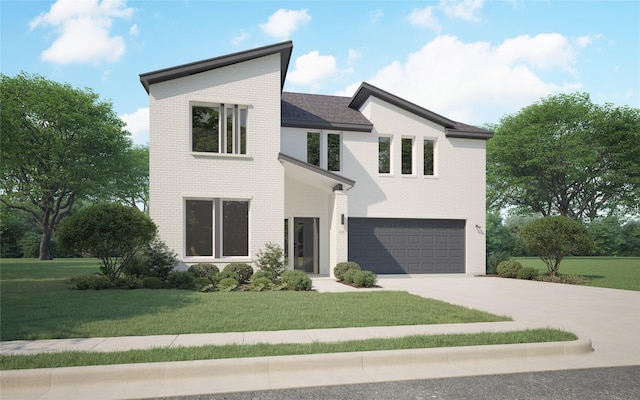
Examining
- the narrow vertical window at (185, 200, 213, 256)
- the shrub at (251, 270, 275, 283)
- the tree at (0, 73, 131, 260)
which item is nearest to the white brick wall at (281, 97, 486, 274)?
the narrow vertical window at (185, 200, 213, 256)

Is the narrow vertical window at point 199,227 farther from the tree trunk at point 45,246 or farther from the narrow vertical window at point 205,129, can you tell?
the tree trunk at point 45,246

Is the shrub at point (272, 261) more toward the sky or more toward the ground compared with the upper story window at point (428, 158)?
more toward the ground

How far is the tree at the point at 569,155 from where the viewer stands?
115ft

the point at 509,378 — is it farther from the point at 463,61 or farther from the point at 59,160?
the point at 59,160

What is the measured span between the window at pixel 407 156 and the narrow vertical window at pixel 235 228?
25.6 feet

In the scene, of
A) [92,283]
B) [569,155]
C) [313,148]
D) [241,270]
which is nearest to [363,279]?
[241,270]

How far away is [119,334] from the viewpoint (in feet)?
22.0

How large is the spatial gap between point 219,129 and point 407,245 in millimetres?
9615

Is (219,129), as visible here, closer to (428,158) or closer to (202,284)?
(202,284)

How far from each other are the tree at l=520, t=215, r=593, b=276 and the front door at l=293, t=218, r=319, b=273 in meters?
8.98

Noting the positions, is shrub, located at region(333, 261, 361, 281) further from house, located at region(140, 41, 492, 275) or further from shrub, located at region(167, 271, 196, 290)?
shrub, located at region(167, 271, 196, 290)

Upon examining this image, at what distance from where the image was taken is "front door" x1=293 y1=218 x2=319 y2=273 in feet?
59.1

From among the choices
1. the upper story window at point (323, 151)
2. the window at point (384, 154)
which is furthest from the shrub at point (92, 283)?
the window at point (384, 154)

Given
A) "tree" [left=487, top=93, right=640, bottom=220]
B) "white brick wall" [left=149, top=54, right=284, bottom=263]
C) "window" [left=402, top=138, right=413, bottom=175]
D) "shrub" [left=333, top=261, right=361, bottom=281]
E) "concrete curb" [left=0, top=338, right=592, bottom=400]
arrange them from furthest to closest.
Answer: "tree" [left=487, top=93, right=640, bottom=220] → "window" [left=402, top=138, right=413, bottom=175] → "shrub" [left=333, top=261, right=361, bottom=281] → "white brick wall" [left=149, top=54, right=284, bottom=263] → "concrete curb" [left=0, top=338, right=592, bottom=400]
